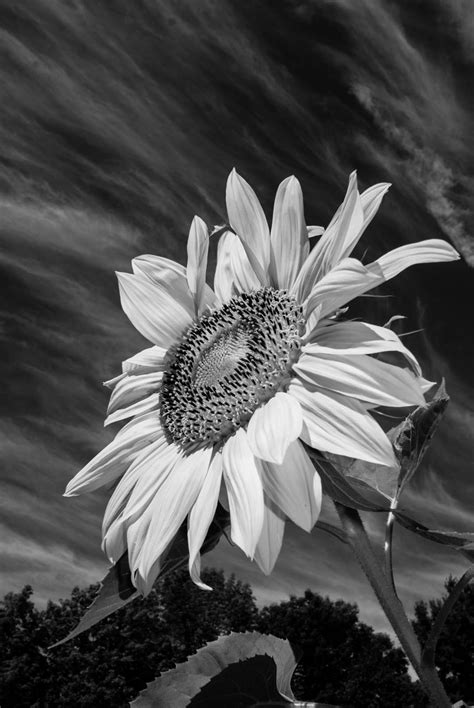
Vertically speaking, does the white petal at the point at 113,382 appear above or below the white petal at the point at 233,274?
below

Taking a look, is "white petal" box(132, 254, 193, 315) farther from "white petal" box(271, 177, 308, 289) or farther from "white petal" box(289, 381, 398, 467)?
"white petal" box(289, 381, 398, 467)

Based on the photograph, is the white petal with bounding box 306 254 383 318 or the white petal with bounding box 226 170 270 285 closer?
the white petal with bounding box 306 254 383 318

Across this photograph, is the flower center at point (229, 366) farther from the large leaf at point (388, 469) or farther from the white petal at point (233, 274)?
the large leaf at point (388, 469)

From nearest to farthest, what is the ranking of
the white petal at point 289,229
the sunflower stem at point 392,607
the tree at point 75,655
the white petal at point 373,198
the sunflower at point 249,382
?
1. the sunflower stem at point 392,607
2. the sunflower at point 249,382
3. the white petal at point 373,198
4. the white petal at point 289,229
5. the tree at point 75,655

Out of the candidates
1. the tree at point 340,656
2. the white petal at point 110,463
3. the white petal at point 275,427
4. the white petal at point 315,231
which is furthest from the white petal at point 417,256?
the tree at point 340,656

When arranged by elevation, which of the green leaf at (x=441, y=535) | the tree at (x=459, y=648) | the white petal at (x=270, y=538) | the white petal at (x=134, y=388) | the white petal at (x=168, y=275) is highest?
the white petal at (x=168, y=275)

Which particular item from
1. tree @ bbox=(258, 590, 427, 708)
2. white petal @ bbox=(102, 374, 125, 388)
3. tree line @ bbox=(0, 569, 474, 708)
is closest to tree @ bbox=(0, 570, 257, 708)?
tree line @ bbox=(0, 569, 474, 708)
